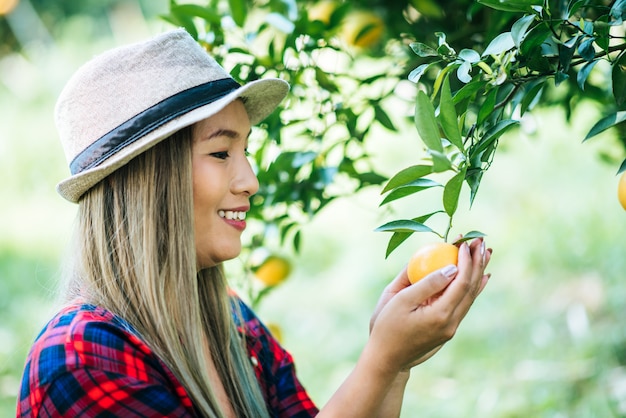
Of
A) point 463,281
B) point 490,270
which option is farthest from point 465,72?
point 490,270

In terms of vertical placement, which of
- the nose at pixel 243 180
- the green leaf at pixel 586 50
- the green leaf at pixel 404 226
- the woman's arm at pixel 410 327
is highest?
the green leaf at pixel 586 50

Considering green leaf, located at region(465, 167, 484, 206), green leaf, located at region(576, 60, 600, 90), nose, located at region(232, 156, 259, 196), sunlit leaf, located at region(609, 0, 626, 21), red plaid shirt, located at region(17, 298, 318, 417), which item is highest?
sunlit leaf, located at region(609, 0, 626, 21)

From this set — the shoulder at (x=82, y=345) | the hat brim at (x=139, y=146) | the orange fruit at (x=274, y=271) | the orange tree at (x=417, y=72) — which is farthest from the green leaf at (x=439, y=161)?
the orange fruit at (x=274, y=271)

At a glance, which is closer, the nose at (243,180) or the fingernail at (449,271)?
the fingernail at (449,271)

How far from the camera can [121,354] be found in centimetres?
95

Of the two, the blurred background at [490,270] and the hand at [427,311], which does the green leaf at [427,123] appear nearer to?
the hand at [427,311]

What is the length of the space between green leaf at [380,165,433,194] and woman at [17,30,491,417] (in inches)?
6.6

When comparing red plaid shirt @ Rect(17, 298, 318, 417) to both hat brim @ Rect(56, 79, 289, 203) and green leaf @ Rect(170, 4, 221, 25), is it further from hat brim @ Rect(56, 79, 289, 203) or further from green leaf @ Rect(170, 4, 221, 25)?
green leaf @ Rect(170, 4, 221, 25)

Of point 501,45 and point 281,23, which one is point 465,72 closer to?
point 501,45

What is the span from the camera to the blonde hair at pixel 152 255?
1.04 meters

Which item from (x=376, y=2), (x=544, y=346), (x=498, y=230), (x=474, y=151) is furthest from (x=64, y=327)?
(x=498, y=230)

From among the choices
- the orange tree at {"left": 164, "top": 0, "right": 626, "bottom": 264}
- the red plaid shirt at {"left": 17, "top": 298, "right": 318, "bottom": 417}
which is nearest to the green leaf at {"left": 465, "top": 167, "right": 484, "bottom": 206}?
the orange tree at {"left": 164, "top": 0, "right": 626, "bottom": 264}

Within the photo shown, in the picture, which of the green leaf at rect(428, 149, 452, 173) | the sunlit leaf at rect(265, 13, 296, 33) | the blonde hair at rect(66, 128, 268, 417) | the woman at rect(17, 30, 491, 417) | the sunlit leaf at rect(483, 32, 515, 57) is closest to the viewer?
the green leaf at rect(428, 149, 452, 173)

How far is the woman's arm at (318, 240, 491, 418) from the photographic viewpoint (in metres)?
0.88
